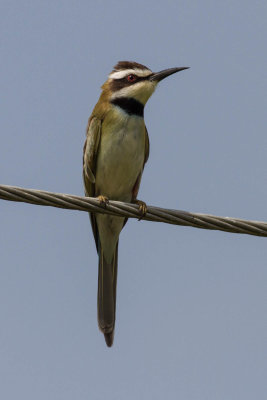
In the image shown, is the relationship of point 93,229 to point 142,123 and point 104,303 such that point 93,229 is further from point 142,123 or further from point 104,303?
point 142,123

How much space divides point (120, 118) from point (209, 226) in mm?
2599

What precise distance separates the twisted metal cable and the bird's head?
255 cm

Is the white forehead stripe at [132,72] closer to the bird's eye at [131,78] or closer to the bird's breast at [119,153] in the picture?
the bird's eye at [131,78]

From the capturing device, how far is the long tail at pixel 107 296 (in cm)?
835

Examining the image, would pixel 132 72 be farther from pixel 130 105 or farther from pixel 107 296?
pixel 107 296

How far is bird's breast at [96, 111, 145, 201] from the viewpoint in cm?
781

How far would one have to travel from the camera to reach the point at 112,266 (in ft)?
28.3

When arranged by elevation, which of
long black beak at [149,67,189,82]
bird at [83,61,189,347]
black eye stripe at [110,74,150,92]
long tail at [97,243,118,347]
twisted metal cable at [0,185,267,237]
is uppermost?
long black beak at [149,67,189,82]

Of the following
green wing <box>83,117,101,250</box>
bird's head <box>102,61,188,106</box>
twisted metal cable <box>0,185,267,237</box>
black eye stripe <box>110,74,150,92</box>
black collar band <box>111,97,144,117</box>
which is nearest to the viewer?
twisted metal cable <box>0,185,267,237</box>

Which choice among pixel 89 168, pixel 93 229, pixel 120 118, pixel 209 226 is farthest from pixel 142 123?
pixel 209 226

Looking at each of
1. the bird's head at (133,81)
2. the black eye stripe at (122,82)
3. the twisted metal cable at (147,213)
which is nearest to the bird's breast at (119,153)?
the bird's head at (133,81)

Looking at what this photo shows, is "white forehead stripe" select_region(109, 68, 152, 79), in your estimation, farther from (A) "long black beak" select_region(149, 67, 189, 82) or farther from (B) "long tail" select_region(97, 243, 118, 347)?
(B) "long tail" select_region(97, 243, 118, 347)

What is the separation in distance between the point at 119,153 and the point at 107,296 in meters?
1.72

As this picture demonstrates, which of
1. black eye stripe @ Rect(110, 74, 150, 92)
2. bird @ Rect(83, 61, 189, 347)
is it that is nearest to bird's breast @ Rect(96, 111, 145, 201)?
bird @ Rect(83, 61, 189, 347)
